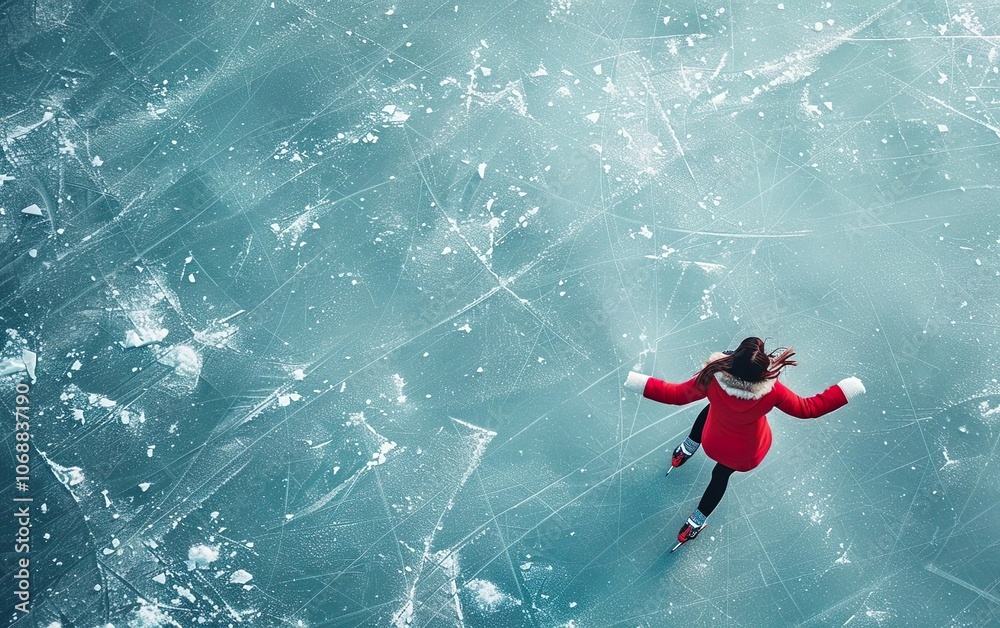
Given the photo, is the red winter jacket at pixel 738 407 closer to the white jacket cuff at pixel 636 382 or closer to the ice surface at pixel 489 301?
the white jacket cuff at pixel 636 382

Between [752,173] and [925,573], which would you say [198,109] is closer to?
[752,173]

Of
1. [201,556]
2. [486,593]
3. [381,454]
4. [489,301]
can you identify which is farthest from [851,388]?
[201,556]

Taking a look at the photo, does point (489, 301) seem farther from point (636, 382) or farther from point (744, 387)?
point (744, 387)

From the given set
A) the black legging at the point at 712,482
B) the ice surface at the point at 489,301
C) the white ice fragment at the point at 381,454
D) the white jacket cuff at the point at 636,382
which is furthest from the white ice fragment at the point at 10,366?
the black legging at the point at 712,482

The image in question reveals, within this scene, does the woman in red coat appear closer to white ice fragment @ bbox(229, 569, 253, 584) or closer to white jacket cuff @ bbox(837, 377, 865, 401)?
white jacket cuff @ bbox(837, 377, 865, 401)

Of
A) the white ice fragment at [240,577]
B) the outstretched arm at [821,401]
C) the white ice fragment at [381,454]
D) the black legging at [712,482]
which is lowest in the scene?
the black legging at [712,482]

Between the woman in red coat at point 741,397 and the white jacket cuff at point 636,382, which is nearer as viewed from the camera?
the woman in red coat at point 741,397
